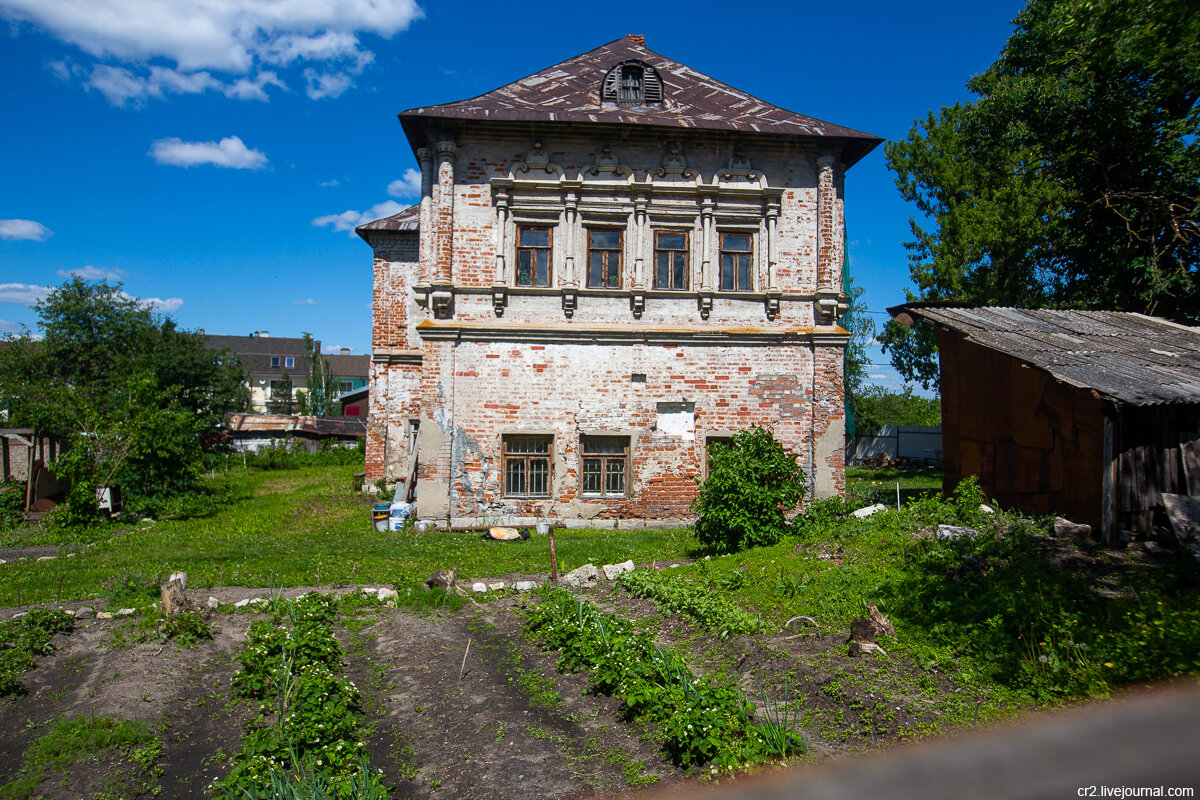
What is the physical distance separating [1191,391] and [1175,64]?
3.94 meters

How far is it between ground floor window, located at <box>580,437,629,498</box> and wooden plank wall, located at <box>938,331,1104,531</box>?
6005 mm

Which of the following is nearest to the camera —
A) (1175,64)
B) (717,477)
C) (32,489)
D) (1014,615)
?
(1014,615)

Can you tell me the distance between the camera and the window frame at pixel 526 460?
1428 centimetres

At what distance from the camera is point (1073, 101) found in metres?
15.7

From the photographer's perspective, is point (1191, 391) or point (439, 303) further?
point (439, 303)

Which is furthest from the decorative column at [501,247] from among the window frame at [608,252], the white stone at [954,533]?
the white stone at [954,533]

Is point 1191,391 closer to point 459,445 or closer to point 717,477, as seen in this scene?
point 717,477

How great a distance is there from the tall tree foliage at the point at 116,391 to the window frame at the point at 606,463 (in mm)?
10090

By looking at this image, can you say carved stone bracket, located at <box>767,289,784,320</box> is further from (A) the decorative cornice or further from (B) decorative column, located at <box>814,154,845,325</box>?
(B) decorative column, located at <box>814,154,845,325</box>

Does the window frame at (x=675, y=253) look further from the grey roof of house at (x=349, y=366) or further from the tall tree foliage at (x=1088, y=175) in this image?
the grey roof of house at (x=349, y=366)

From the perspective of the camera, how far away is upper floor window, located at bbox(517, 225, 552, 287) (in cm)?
1462

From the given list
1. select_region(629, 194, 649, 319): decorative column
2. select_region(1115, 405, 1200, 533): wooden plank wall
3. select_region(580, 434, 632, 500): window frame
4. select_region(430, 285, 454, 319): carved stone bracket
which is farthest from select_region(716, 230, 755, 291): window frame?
select_region(1115, 405, 1200, 533): wooden plank wall

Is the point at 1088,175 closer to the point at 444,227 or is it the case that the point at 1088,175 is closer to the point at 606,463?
the point at 606,463

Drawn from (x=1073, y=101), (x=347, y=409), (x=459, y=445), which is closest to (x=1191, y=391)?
(x=1073, y=101)
